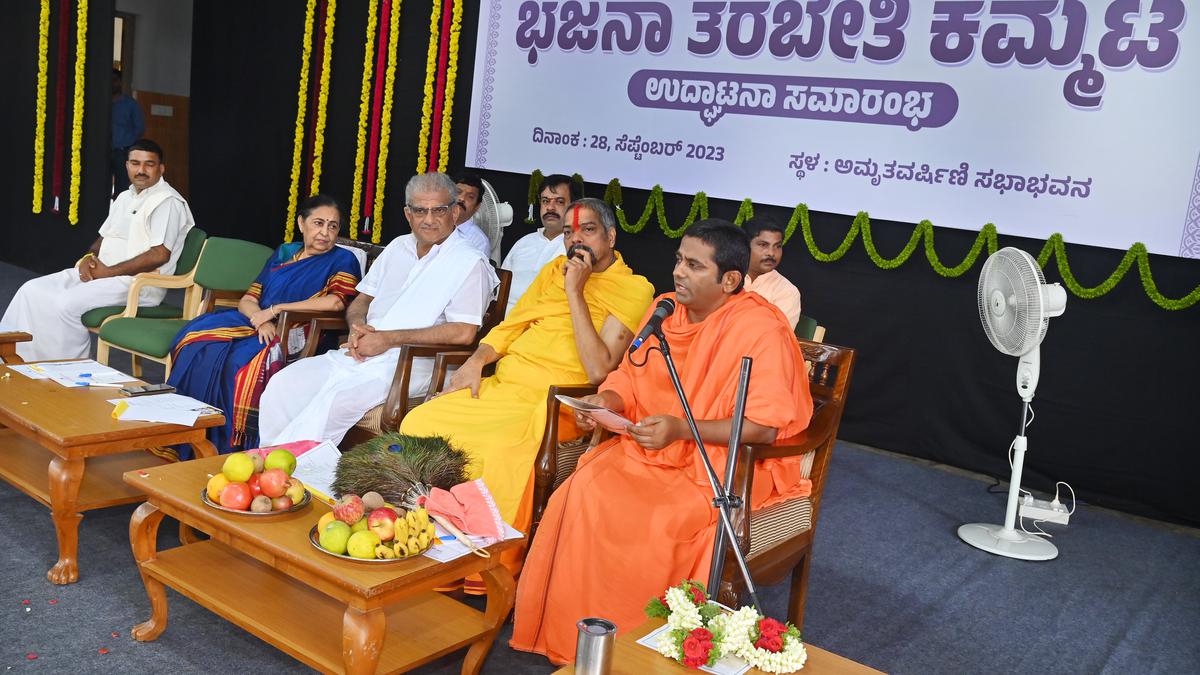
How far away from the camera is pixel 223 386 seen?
3.95m

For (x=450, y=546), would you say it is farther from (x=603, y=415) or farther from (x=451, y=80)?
(x=451, y=80)

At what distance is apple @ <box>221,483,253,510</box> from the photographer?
2420 millimetres

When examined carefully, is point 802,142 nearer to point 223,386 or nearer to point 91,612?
point 223,386

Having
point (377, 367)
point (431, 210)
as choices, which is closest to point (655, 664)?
point (377, 367)

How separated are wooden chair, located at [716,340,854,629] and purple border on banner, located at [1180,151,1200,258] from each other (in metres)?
2.12

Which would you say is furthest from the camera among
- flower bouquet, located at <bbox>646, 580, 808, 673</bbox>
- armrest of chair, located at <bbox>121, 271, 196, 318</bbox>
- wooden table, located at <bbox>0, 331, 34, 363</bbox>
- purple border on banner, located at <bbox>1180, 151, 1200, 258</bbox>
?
armrest of chair, located at <bbox>121, 271, 196, 318</bbox>

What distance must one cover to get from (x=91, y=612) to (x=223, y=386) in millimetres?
1356

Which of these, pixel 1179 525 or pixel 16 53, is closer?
pixel 1179 525

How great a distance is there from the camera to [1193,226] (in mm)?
4277

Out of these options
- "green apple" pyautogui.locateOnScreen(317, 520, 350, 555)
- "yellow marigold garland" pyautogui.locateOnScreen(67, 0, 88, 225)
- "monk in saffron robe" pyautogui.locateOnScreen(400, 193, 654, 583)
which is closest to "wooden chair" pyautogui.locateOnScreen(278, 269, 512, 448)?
"monk in saffron robe" pyautogui.locateOnScreen(400, 193, 654, 583)

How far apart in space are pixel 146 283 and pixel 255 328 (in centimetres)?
84

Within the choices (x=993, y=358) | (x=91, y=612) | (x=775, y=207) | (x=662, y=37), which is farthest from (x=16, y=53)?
(x=993, y=358)

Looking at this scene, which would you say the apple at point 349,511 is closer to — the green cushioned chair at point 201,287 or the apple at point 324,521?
the apple at point 324,521

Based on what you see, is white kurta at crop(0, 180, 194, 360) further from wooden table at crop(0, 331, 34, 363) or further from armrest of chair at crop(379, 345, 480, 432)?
armrest of chair at crop(379, 345, 480, 432)
